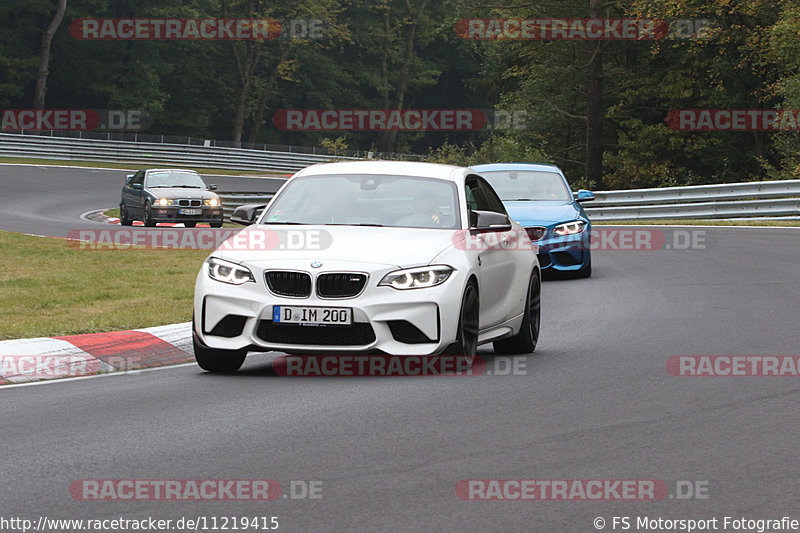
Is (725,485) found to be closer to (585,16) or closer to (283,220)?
(283,220)

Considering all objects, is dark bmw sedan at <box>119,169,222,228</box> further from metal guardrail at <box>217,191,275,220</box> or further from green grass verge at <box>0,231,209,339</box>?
green grass verge at <box>0,231,209,339</box>

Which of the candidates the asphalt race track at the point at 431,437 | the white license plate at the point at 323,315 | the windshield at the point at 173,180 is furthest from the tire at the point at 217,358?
the windshield at the point at 173,180

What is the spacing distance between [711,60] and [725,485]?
41.1 m

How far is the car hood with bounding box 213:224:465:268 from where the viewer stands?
30.5ft

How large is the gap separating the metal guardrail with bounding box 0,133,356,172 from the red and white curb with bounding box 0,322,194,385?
55970mm

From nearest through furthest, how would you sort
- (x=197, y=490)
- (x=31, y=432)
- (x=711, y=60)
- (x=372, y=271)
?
(x=197, y=490), (x=31, y=432), (x=372, y=271), (x=711, y=60)

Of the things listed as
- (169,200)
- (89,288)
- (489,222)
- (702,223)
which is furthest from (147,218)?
(489,222)

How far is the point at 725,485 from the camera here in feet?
19.9

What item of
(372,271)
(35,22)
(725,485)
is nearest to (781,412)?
(725,485)

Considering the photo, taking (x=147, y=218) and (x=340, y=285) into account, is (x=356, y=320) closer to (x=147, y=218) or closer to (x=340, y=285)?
(x=340, y=285)

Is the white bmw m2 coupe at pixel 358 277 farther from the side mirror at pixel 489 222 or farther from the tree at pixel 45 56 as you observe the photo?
the tree at pixel 45 56

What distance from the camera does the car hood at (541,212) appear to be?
Answer: 17.8 m

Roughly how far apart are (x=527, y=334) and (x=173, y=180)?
26.1m

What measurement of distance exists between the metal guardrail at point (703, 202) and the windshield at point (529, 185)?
13577 mm
